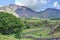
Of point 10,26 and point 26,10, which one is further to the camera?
point 26,10

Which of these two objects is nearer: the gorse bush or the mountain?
the gorse bush

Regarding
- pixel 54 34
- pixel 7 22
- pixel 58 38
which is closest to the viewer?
pixel 7 22

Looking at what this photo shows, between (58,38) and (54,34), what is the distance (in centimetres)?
299

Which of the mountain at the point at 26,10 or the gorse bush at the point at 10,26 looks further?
the mountain at the point at 26,10

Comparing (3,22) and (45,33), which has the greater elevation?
(3,22)

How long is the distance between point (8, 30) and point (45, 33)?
384 inches

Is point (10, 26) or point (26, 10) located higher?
point (26, 10)

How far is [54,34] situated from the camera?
115 feet

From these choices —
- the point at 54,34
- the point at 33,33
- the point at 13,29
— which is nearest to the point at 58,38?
the point at 54,34

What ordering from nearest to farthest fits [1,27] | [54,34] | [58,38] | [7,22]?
[1,27] < [7,22] < [58,38] < [54,34]

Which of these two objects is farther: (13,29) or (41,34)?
(41,34)

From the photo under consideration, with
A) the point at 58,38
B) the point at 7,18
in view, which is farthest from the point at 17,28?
the point at 58,38

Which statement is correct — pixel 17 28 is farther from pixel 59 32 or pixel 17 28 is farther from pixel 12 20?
pixel 59 32

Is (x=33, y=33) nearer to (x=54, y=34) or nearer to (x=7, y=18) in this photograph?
(x=54, y=34)
